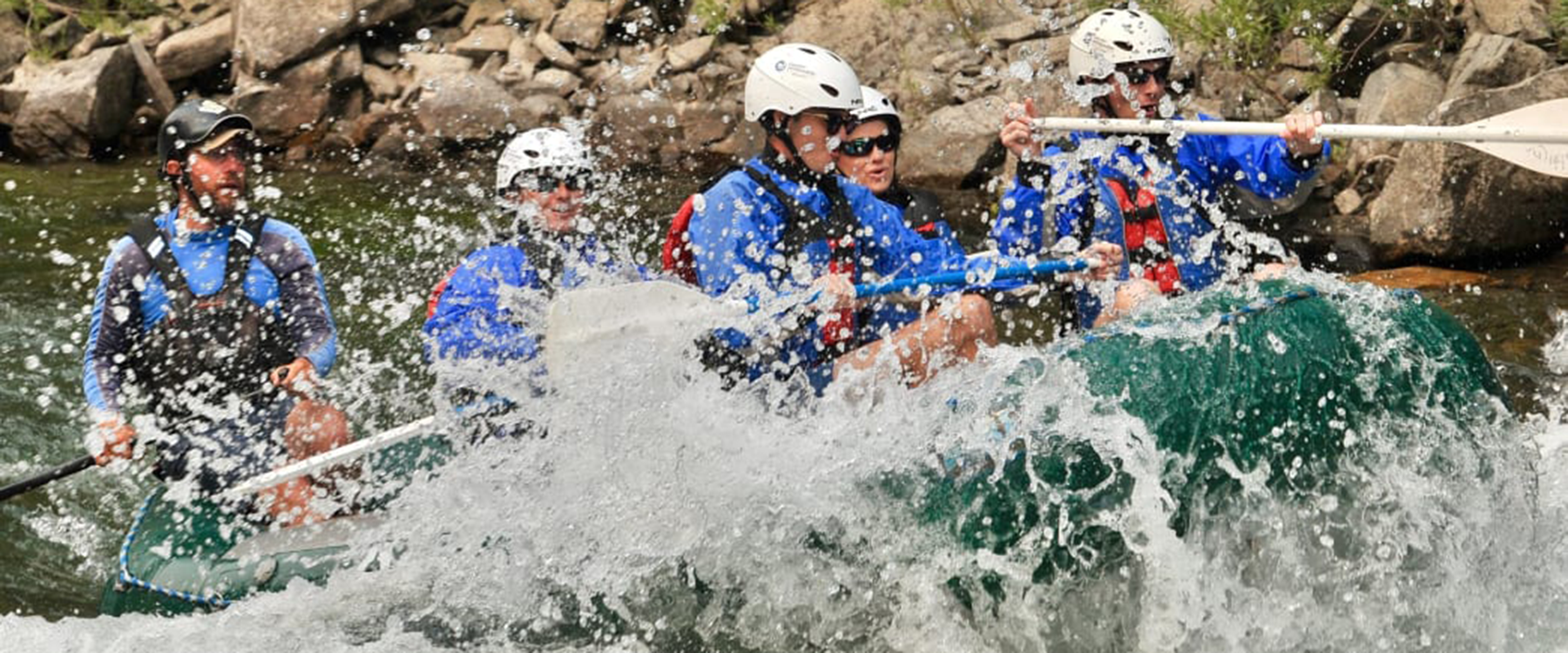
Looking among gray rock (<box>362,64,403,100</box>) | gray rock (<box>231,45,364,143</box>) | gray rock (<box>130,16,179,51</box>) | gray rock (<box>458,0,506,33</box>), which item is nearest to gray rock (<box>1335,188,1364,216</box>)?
gray rock (<box>458,0,506,33</box>)

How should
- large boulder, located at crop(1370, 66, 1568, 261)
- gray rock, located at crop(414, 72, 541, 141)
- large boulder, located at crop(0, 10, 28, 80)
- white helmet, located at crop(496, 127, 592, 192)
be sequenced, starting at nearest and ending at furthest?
white helmet, located at crop(496, 127, 592, 192) → large boulder, located at crop(1370, 66, 1568, 261) → gray rock, located at crop(414, 72, 541, 141) → large boulder, located at crop(0, 10, 28, 80)

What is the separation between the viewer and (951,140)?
10.7 metres

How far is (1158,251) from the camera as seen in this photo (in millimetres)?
5934

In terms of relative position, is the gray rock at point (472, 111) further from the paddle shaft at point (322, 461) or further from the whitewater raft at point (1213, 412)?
the whitewater raft at point (1213, 412)

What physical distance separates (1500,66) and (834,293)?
5.40 meters

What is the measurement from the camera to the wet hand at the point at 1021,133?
5.86m

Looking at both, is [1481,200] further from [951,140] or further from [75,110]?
[75,110]

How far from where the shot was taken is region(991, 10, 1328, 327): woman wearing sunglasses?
5.89 m

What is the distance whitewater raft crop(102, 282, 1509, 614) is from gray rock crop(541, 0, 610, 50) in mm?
8688

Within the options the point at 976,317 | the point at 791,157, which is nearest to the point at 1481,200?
the point at 976,317

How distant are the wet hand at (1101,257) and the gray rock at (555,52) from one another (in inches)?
308

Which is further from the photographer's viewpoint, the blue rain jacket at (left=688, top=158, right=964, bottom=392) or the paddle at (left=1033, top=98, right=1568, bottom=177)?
the blue rain jacket at (left=688, top=158, right=964, bottom=392)

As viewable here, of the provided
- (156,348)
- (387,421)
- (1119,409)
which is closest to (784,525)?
(1119,409)

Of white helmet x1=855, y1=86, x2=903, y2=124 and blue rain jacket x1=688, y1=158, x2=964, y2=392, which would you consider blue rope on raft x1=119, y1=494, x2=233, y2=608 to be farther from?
white helmet x1=855, y1=86, x2=903, y2=124
